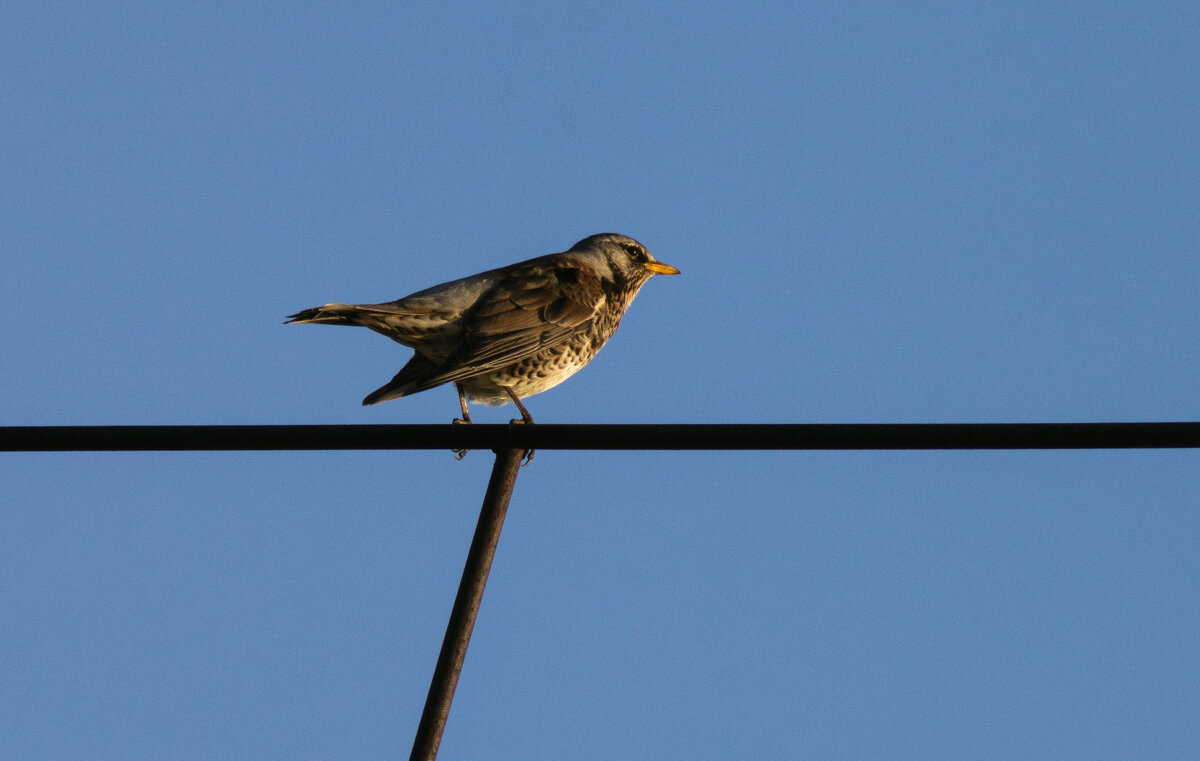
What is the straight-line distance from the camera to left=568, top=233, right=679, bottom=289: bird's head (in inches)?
340

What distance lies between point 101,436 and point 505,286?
345 cm

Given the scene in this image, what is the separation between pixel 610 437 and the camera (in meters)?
3.80

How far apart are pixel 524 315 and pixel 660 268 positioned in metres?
2.04

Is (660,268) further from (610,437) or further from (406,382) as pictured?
(610,437)

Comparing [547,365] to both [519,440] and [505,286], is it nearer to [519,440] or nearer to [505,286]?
[505,286]

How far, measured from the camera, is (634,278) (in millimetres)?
8703

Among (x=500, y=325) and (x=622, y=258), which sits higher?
(x=622, y=258)
